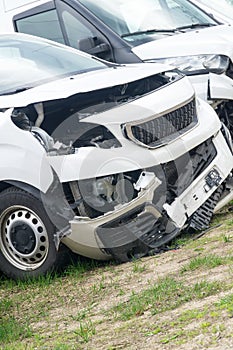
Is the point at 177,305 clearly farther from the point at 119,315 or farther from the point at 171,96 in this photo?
the point at 171,96

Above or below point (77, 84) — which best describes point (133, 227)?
below

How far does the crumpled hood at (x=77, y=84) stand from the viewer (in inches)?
247

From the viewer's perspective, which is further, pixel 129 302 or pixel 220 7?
pixel 220 7

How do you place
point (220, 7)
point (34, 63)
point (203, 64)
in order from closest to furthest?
point (34, 63), point (203, 64), point (220, 7)

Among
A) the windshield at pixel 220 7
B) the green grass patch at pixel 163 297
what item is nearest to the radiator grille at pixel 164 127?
the green grass patch at pixel 163 297

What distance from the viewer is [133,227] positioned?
6113mm

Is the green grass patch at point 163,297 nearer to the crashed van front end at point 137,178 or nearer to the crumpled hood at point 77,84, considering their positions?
the crashed van front end at point 137,178

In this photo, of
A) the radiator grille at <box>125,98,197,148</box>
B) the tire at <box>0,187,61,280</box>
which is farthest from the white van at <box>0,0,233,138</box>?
the tire at <box>0,187,61,280</box>

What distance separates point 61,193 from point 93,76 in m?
1.23

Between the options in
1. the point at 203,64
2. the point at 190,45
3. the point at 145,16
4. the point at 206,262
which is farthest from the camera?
the point at 145,16

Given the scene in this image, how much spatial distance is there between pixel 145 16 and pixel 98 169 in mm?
3614

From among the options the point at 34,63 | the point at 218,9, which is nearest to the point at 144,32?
the point at 218,9

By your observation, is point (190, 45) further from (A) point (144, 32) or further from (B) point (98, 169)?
(B) point (98, 169)

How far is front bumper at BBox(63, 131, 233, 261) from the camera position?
601 cm
